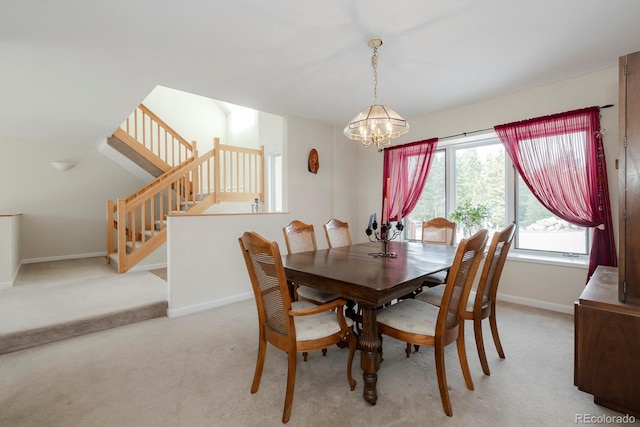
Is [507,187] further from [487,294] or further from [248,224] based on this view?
[248,224]

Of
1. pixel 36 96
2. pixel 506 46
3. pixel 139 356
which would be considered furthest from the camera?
pixel 36 96

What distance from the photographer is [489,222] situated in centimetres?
364

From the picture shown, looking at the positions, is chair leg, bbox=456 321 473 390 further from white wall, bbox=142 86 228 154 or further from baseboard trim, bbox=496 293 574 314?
white wall, bbox=142 86 228 154

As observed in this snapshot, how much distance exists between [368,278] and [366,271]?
0.57 ft

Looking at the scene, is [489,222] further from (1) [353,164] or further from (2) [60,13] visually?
(2) [60,13]

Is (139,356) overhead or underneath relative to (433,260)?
underneath

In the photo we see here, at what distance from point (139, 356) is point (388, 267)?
2.00 m

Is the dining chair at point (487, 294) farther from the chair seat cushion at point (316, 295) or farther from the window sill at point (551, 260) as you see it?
the window sill at point (551, 260)

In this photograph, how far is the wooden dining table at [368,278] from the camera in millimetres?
1557

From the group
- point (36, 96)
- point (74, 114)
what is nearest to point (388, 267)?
point (36, 96)

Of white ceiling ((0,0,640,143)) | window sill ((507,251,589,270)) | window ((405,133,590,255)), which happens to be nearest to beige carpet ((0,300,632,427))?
window sill ((507,251,589,270))

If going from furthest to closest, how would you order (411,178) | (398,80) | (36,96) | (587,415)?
1. (411,178)
2. (36,96)
3. (398,80)
4. (587,415)

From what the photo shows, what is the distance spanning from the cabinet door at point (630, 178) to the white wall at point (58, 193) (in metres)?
6.98
